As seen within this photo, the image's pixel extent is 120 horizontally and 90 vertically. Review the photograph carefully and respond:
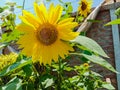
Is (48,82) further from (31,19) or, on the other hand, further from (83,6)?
(83,6)

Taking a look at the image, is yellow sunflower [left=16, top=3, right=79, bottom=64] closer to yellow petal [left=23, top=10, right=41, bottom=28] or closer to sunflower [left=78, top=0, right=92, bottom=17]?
yellow petal [left=23, top=10, right=41, bottom=28]

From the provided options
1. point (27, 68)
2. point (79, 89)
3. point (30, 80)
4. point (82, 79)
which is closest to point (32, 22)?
point (27, 68)

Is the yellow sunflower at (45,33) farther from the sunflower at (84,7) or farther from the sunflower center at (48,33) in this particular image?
the sunflower at (84,7)

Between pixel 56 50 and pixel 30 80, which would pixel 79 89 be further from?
pixel 56 50

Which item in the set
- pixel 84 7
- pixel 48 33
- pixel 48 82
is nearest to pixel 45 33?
pixel 48 33

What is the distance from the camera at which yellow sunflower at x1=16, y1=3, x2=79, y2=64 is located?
0.71 metres

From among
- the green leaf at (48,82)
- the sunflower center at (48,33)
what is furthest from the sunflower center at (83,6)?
the sunflower center at (48,33)

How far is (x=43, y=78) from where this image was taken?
0.82 m

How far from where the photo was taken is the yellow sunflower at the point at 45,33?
71 centimetres

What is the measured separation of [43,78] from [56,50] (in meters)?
0.12

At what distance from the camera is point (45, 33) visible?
2.39 feet

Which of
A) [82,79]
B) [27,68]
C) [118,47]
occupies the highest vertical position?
[27,68]

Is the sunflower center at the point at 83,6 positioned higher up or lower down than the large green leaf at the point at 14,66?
higher up

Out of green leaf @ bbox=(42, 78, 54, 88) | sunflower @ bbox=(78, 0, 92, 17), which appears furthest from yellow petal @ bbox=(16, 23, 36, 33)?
sunflower @ bbox=(78, 0, 92, 17)
